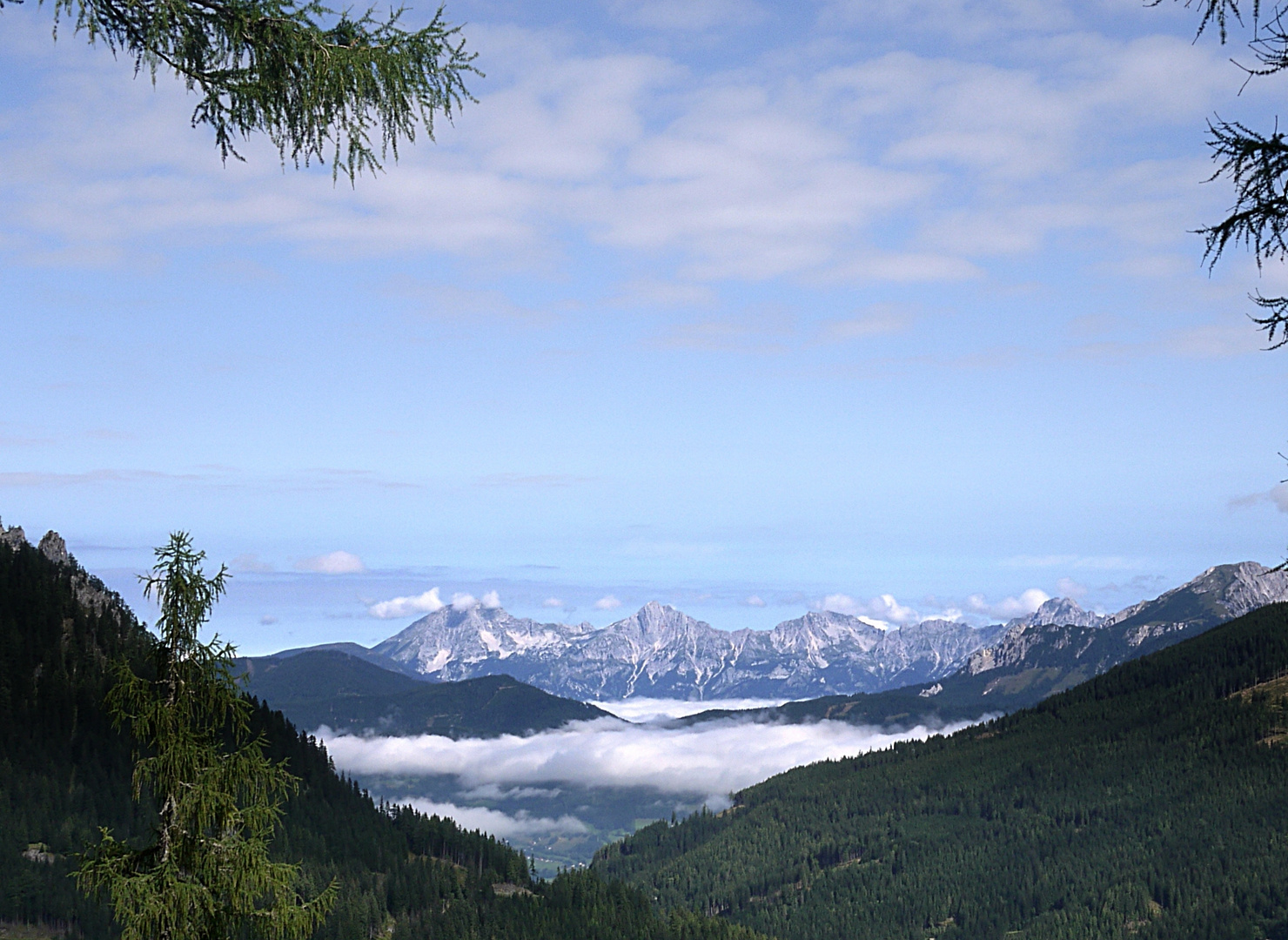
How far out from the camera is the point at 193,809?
20.5 m

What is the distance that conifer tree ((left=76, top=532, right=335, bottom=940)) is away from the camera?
64.0 ft

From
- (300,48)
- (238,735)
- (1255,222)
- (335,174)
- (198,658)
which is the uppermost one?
(300,48)

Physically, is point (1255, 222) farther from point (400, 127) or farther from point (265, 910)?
point (265, 910)

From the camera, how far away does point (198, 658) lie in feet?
69.6

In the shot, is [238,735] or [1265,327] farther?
[238,735]

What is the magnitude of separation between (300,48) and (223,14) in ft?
3.56

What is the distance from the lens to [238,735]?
21672mm

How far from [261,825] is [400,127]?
42.4ft

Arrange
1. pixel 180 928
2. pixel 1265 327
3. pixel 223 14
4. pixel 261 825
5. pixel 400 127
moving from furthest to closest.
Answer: pixel 261 825, pixel 180 928, pixel 400 127, pixel 223 14, pixel 1265 327

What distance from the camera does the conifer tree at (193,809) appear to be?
19516mm

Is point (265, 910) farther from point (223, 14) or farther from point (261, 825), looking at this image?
point (223, 14)

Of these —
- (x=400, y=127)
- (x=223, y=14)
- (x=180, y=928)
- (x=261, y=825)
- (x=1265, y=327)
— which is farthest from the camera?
(x=261, y=825)

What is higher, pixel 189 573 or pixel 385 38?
pixel 385 38

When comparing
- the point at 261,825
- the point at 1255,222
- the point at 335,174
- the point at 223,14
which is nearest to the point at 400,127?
the point at 335,174
